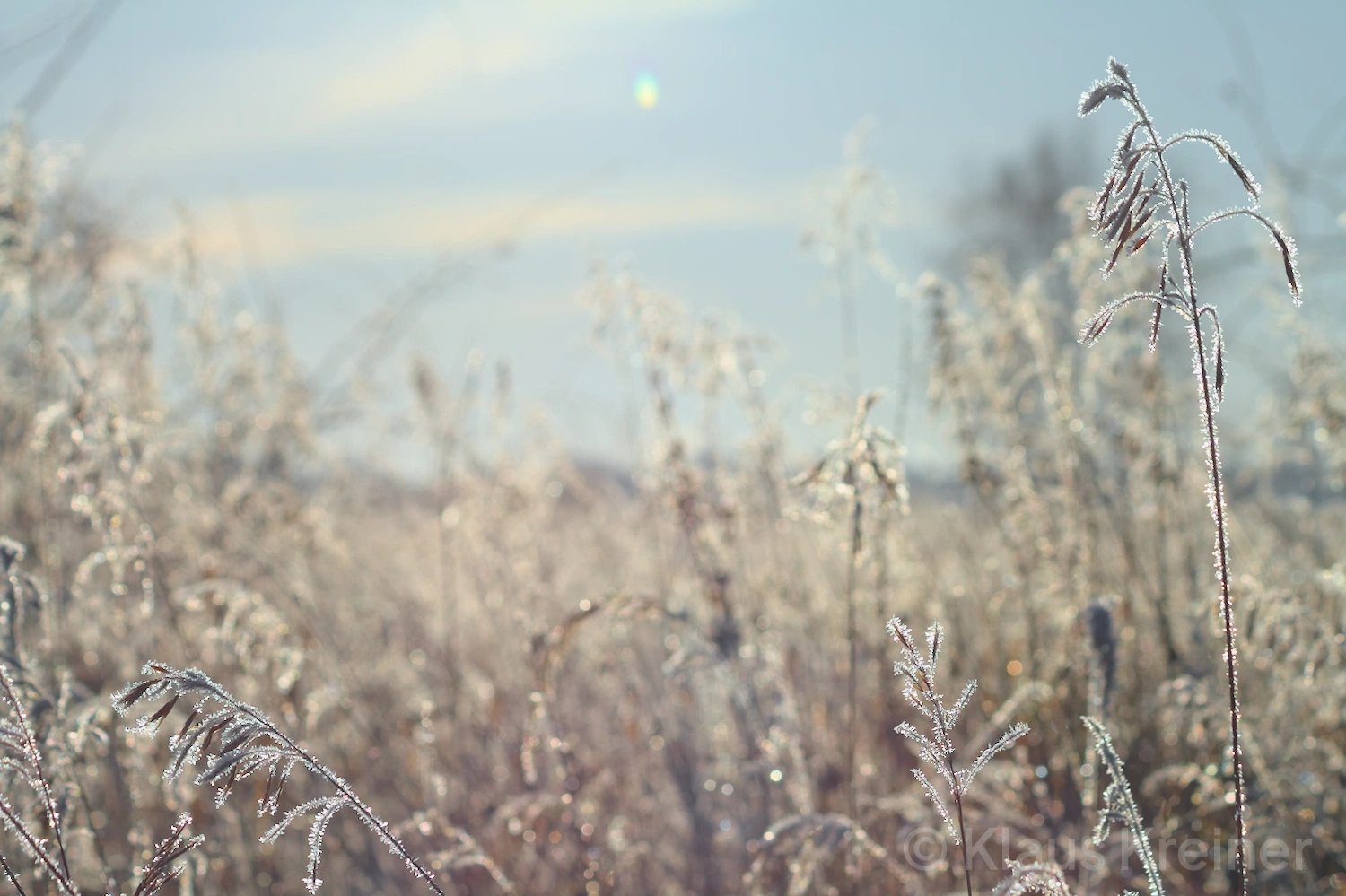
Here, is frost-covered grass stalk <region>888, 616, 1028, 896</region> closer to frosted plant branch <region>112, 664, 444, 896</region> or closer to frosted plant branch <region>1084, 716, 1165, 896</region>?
frosted plant branch <region>1084, 716, 1165, 896</region>

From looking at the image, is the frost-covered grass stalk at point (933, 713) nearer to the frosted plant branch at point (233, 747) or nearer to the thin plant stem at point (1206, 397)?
the thin plant stem at point (1206, 397)

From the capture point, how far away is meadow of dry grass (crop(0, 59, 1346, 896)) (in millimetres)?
2076

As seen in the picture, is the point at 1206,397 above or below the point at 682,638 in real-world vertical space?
above

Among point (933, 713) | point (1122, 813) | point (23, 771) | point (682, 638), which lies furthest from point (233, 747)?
point (682, 638)

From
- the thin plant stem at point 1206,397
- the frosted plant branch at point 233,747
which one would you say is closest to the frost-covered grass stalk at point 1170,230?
the thin plant stem at point 1206,397

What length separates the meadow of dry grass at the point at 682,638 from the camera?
6.81ft

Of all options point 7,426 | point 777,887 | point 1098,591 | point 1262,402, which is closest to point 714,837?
point 777,887

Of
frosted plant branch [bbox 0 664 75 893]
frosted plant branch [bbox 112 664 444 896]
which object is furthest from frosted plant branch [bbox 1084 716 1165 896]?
frosted plant branch [bbox 0 664 75 893]

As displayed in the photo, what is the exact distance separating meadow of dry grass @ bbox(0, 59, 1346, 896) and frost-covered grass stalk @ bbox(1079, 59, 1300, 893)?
280mm

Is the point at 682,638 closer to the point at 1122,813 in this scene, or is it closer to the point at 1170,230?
the point at 1122,813

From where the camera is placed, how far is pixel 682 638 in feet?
9.43

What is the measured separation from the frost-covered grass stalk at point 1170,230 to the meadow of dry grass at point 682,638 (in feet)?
0.92

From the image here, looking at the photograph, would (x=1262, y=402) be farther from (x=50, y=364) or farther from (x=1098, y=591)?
(x=50, y=364)

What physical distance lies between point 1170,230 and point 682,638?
6.23 feet
